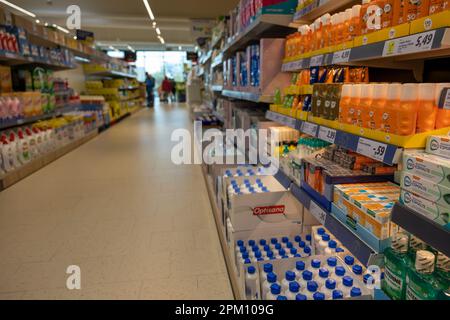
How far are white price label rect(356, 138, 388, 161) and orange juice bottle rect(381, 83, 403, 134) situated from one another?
5 cm

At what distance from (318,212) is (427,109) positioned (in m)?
0.70

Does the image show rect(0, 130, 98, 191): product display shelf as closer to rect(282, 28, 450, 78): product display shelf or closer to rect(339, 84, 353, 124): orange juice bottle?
rect(282, 28, 450, 78): product display shelf

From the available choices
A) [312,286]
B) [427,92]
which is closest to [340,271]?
[312,286]

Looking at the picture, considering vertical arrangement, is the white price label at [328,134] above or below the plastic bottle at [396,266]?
above

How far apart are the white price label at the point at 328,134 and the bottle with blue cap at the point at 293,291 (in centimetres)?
62

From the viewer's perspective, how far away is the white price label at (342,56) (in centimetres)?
143

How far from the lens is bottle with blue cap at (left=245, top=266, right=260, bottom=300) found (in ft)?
5.10

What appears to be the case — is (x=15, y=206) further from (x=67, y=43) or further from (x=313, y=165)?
(x=67, y=43)

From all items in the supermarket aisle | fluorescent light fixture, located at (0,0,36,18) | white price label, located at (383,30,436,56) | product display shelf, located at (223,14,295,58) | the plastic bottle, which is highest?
fluorescent light fixture, located at (0,0,36,18)

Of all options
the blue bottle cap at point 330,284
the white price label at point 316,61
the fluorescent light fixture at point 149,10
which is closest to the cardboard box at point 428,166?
the blue bottle cap at point 330,284

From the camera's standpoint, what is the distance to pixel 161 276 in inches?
83.7

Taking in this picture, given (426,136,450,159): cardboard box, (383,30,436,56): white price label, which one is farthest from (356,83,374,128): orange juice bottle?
(426,136,450,159): cardboard box

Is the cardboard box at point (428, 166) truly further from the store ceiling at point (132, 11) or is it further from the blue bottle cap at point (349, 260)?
the store ceiling at point (132, 11)
